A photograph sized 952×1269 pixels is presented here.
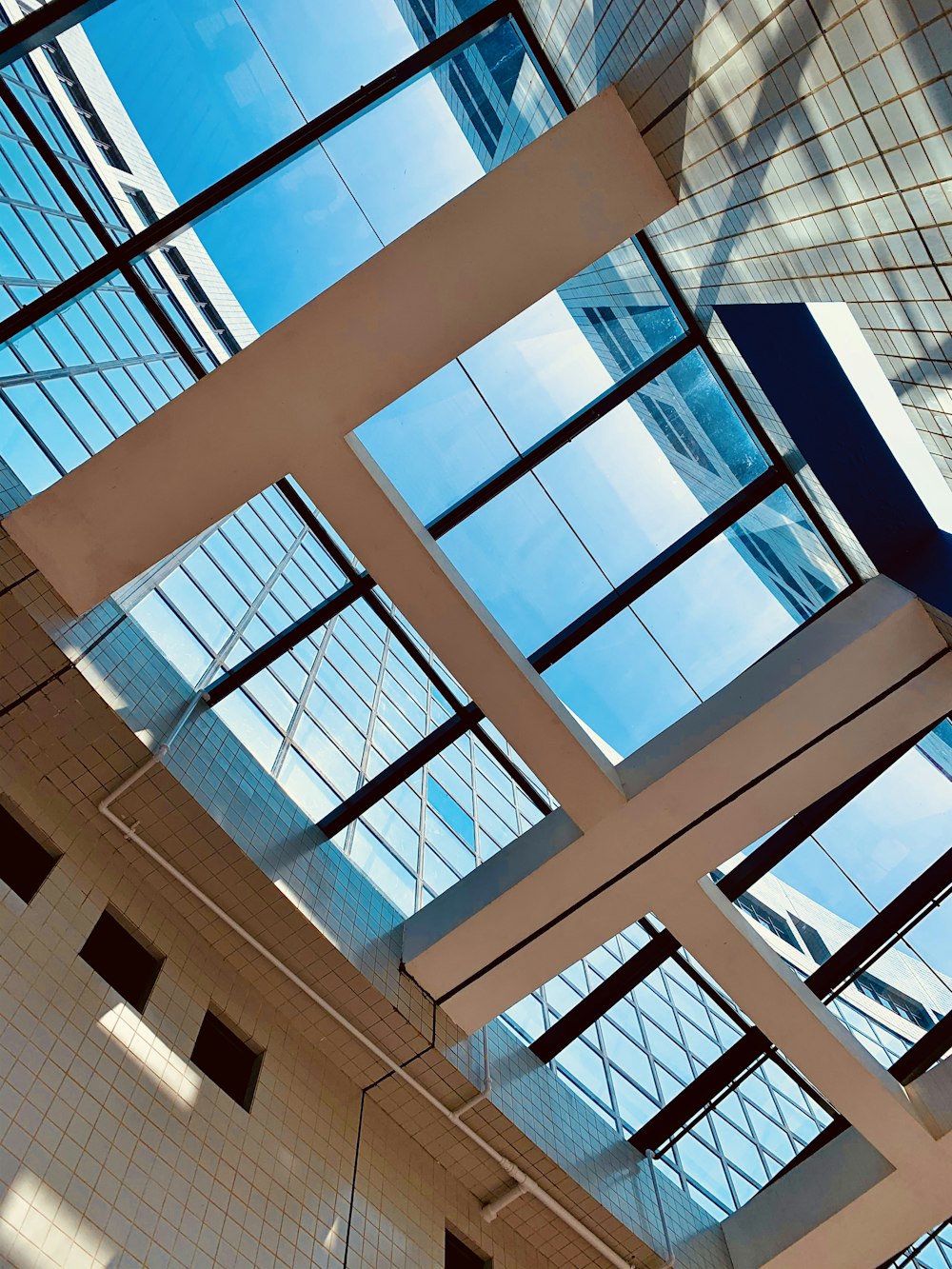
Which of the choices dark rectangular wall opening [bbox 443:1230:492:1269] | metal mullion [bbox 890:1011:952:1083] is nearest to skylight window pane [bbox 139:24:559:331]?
dark rectangular wall opening [bbox 443:1230:492:1269]

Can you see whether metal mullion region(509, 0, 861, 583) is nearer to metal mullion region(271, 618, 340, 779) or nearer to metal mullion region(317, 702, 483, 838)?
metal mullion region(317, 702, 483, 838)

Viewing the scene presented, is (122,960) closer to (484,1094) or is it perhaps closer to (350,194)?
(484,1094)

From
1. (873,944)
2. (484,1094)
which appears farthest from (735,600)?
(484,1094)

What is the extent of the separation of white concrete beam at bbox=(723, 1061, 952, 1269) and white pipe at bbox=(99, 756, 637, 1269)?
121 centimetres

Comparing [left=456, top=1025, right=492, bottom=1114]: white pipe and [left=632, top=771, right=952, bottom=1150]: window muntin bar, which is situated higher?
[left=456, top=1025, right=492, bottom=1114]: white pipe

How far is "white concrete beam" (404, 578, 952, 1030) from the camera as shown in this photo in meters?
6.13

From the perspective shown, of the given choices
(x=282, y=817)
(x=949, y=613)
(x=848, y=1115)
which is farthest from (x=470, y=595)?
(x=848, y=1115)

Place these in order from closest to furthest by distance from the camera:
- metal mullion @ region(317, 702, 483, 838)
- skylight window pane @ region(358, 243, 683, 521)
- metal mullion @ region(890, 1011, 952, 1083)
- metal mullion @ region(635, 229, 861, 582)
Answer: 1. metal mullion @ region(635, 229, 861, 582)
2. skylight window pane @ region(358, 243, 683, 521)
3. metal mullion @ region(317, 702, 483, 838)
4. metal mullion @ region(890, 1011, 952, 1083)

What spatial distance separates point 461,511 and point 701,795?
93.8 inches

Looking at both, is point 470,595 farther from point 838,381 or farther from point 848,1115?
point 848,1115

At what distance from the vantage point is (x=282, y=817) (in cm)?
637

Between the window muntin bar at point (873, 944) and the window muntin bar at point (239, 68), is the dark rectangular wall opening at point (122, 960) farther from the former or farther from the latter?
the window muntin bar at point (873, 944)

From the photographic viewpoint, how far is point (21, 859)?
5.26 metres

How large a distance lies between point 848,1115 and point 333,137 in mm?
6997
